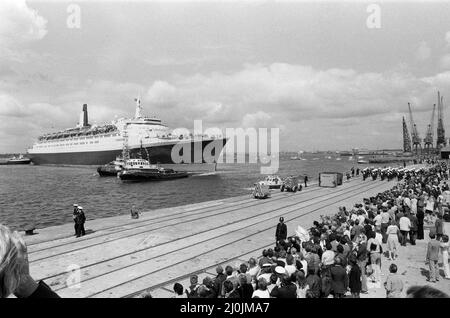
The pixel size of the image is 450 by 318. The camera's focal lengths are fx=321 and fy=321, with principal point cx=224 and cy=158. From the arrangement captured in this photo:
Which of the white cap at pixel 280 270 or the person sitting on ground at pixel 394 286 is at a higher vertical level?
the white cap at pixel 280 270

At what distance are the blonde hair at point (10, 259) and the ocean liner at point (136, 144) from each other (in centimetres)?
6732

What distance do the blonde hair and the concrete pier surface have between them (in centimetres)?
704

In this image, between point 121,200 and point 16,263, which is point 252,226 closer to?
point 16,263

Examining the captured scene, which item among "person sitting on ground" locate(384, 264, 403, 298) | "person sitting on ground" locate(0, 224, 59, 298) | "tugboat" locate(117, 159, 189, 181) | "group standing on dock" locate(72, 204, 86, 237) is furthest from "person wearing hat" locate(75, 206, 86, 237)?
"tugboat" locate(117, 159, 189, 181)

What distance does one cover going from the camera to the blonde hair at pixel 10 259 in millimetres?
1406

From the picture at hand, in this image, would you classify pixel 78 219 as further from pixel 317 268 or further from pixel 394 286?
pixel 394 286

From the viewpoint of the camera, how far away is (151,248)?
12.2 m

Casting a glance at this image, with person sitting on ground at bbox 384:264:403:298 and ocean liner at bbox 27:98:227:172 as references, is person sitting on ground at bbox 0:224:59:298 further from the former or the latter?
ocean liner at bbox 27:98:227:172

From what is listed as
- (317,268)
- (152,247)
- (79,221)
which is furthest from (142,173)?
(317,268)

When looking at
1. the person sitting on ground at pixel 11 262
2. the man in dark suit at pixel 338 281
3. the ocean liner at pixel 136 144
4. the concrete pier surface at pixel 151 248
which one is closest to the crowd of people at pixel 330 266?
the man in dark suit at pixel 338 281

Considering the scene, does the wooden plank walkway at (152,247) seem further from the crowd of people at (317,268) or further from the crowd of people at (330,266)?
the crowd of people at (317,268)

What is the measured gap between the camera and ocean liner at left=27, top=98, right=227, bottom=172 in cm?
7619
